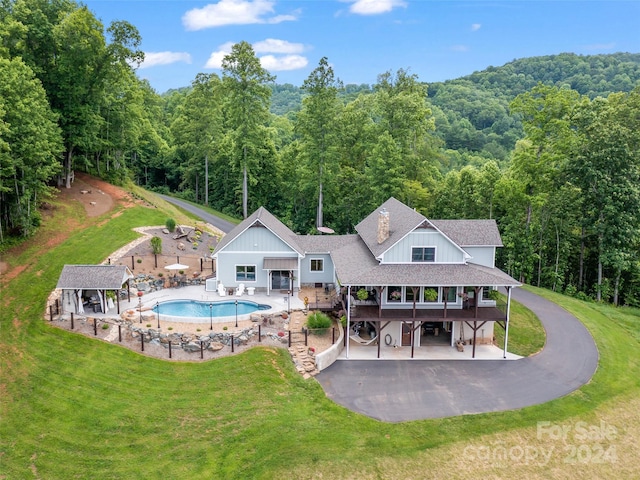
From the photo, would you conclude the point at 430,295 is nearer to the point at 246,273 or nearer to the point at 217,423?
the point at 246,273

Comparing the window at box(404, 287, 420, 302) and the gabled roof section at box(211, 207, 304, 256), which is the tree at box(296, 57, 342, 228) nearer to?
the gabled roof section at box(211, 207, 304, 256)

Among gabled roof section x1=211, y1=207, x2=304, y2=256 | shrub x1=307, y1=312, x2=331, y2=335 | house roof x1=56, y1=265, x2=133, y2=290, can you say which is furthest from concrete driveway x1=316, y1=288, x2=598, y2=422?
house roof x1=56, y1=265, x2=133, y2=290

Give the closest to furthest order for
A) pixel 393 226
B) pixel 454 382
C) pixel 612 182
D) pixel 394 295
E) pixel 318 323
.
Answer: pixel 454 382 → pixel 318 323 → pixel 394 295 → pixel 393 226 → pixel 612 182

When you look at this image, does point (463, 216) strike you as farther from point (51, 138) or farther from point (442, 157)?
point (51, 138)

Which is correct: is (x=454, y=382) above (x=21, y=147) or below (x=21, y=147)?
below

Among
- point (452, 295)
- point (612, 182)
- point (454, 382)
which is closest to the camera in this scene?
point (454, 382)

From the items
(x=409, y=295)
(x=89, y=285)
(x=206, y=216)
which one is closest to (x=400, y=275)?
(x=409, y=295)

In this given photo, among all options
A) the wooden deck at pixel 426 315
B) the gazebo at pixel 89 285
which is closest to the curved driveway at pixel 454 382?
the wooden deck at pixel 426 315
